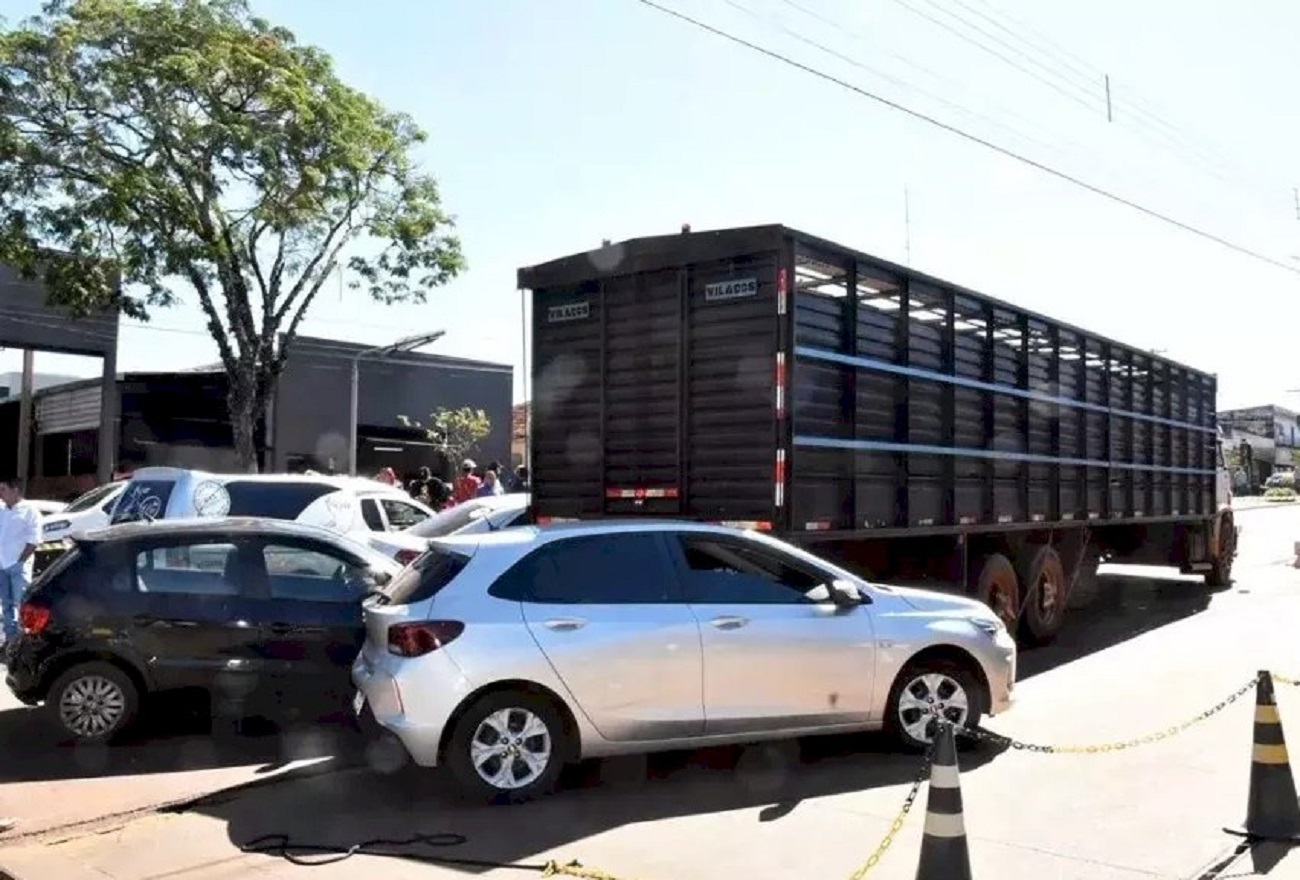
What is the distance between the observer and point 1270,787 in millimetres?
5281

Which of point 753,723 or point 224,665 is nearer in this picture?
point 753,723

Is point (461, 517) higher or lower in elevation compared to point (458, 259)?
lower

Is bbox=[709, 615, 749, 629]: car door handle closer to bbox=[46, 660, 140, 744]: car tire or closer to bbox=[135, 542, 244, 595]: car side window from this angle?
bbox=[135, 542, 244, 595]: car side window

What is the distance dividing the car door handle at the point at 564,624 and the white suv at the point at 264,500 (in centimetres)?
618

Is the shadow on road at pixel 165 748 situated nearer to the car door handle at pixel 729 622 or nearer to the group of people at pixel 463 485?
the car door handle at pixel 729 622

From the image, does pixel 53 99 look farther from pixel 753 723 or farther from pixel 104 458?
pixel 753 723

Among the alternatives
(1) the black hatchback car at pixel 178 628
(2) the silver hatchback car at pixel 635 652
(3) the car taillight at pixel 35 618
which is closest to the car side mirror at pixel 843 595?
(2) the silver hatchback car at pixel 635 652

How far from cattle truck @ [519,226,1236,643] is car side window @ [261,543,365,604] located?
2071mm

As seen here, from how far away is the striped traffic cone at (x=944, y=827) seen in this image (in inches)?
152

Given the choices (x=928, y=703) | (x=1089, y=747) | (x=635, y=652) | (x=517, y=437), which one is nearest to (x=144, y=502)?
(x=635, y=652)

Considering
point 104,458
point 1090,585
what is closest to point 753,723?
point 1090,585

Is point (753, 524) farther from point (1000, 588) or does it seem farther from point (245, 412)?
point (245, 412)

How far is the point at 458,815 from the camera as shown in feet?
19.3

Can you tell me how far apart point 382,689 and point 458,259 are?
19633 millimetres
